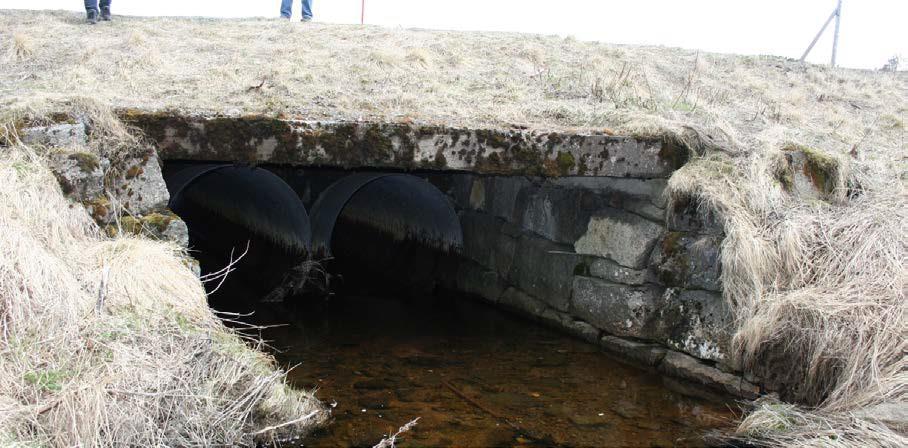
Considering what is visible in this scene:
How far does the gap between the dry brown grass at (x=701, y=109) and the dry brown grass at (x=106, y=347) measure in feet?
4.11

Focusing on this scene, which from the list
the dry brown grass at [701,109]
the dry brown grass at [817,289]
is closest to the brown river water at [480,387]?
the dry brown grass at [817,289]

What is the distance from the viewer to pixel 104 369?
367 cm

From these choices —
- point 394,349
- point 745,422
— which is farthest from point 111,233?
point 745,422

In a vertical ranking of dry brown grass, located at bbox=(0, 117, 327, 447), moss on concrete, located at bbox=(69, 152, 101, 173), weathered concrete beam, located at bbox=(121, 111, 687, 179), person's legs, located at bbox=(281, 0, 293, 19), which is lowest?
dry brown grass, located at bbox=(0, 117, 327, 447)

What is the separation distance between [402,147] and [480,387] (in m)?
1.84

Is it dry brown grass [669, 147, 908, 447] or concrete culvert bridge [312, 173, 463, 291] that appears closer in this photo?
dry brown grass [669, 147, 908, 447]

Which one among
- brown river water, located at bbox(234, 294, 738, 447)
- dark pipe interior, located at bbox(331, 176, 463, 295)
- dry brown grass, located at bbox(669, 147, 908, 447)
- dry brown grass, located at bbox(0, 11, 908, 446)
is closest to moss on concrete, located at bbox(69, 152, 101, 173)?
dry brown grass, located at bbox(0, 11, 908, 446)

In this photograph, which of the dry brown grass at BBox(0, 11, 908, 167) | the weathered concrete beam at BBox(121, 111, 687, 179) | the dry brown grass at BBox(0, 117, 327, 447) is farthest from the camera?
the dry brown grass at BBox(0, 11, 908, 167)

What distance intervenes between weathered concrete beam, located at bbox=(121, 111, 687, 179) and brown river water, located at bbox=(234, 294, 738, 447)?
153 cm

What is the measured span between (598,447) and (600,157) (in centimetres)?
248

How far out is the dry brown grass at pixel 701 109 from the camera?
4875 mm

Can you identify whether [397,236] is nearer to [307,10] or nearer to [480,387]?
[307,10]

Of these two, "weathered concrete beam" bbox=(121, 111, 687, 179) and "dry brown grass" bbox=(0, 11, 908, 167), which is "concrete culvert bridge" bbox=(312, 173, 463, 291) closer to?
"dry brown grass" bbox=(0, 11, 908, 167)

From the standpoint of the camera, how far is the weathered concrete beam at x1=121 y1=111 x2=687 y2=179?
5.40m
